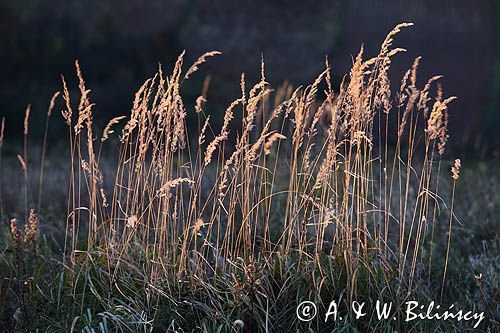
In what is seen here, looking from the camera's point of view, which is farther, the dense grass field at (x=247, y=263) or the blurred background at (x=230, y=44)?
the blurred background at (x=230, y=44)

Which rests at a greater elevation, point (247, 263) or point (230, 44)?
point (230, 44)

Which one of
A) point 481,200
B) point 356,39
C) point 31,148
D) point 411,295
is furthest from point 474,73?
point 411,295

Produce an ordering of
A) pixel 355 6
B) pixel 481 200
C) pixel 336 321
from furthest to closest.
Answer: pixel 355 6 < pixel 481 200 < pixel 336 321

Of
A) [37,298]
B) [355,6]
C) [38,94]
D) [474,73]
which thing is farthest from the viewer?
[38,94]

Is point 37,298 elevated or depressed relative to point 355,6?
depressed

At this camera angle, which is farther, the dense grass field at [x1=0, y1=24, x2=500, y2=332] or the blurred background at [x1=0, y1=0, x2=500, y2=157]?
the blurred background at [x1=0, y1=0, x2=500, y2=157]

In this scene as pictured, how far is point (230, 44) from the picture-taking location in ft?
38.4

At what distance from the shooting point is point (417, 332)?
12.2 feet

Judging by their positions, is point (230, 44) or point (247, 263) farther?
point (230, 44)

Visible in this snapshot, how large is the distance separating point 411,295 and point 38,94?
29.2 feet

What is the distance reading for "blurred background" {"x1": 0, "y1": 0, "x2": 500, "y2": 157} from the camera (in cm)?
992

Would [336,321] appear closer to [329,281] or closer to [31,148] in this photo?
[329,281]

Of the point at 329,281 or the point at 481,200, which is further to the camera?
the point at 481,200

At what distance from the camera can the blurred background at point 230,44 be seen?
32.6ft
